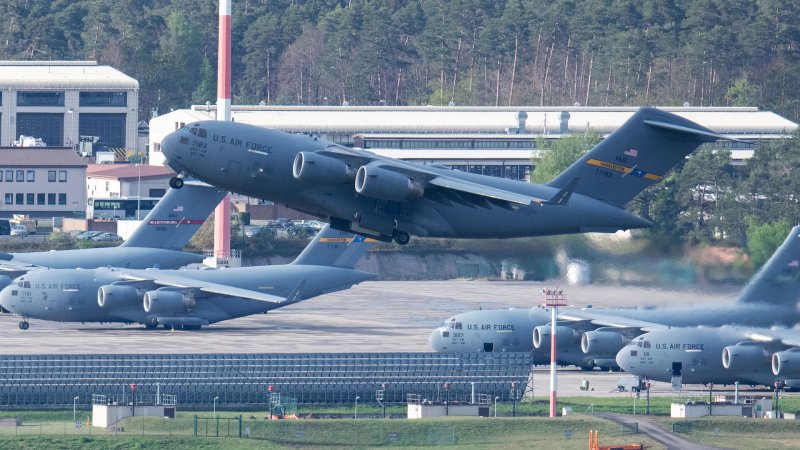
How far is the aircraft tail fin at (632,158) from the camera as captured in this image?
55.2m

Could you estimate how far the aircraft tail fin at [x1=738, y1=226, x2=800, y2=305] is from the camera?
68625mm

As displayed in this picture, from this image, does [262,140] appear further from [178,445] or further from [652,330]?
[652,330]

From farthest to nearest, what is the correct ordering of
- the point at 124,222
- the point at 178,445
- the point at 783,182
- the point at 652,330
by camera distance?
the point at 124,222 → the point at 783,182 → the point at 652,330 → the point at 178,445

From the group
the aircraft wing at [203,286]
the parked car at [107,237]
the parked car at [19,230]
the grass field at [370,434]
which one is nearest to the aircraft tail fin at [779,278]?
the grass field at [370,434]

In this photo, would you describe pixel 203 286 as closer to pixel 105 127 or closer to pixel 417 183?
pixel 417 183

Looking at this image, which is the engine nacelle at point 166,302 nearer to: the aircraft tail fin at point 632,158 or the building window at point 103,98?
the aircraft tail fin at point 632,158

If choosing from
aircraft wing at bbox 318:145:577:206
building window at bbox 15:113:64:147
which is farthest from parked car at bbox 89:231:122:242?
aircraft wing at bbox 318:145:577:206

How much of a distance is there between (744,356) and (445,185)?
21529mm

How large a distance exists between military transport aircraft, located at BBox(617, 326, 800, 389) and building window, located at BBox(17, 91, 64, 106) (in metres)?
100

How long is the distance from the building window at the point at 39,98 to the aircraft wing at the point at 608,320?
9400cm

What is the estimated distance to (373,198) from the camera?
2042 inches

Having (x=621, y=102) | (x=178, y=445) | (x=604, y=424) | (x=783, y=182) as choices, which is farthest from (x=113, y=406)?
(x=621, y=102)

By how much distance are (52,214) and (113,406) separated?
8531cm

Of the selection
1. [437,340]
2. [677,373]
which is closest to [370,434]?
[677,373]
